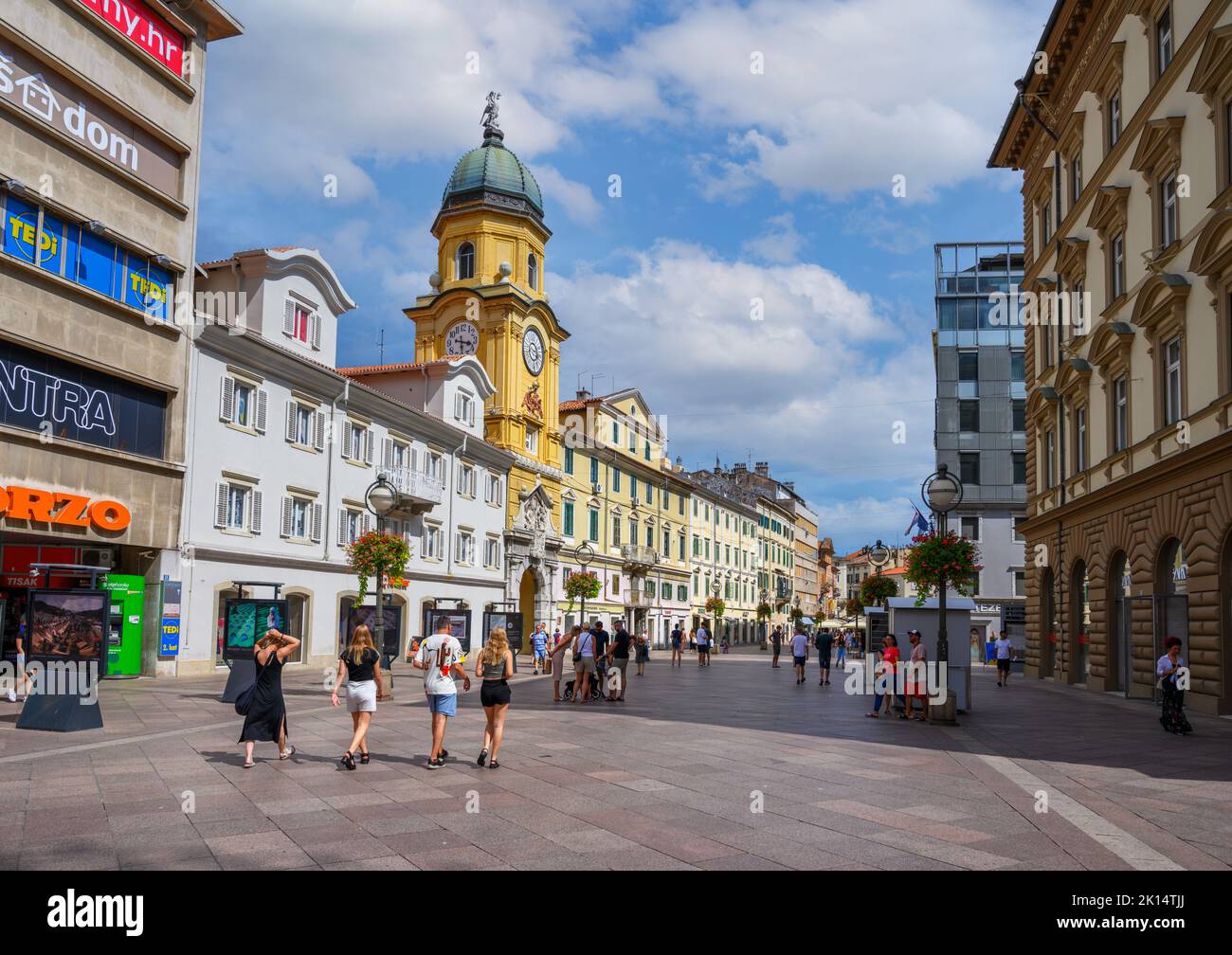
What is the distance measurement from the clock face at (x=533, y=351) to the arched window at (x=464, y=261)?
4.33 m

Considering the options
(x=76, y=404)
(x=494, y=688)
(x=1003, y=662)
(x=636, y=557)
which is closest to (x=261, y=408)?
(x=76, y=404)

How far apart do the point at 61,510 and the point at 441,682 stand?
52.6 ft

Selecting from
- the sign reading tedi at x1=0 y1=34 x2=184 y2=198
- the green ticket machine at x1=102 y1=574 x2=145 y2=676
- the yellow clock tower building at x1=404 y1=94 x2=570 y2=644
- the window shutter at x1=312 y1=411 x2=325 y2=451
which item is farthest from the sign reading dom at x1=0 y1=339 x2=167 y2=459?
the yellow clock tower building at x1=404 y1=94 x2=570 y2=644

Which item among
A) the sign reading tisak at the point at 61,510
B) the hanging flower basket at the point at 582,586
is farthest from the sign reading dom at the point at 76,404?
the hanging flower basket at the point at 582,586

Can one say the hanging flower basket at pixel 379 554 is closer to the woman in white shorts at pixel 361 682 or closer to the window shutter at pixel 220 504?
the window shutter at pixel 220 504

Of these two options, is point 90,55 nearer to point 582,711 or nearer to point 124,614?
point 124,614

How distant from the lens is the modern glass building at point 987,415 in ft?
195

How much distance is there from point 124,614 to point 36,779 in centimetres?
1674

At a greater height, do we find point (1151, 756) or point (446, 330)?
point (446, 330)

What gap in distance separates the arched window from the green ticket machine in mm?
30908

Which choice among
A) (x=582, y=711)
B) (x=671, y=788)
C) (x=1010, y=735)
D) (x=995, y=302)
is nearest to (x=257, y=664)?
(x=671, y=788)

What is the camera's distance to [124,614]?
2638cm

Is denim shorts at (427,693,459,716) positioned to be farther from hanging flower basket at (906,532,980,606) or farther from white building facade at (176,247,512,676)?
white building facade at (176,247,512,676)
